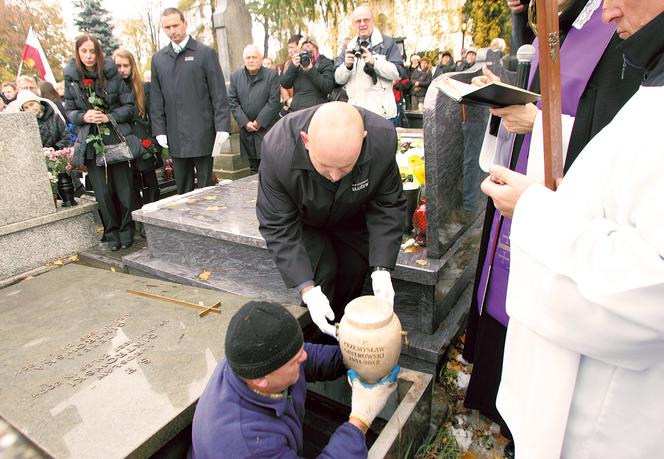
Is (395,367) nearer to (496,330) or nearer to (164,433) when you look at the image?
(496,330)

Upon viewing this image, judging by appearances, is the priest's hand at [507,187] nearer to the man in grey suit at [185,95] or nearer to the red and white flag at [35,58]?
the man in grey suit at [185,95]

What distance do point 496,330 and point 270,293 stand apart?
1.76 m

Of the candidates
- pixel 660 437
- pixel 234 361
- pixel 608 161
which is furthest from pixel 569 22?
pixel 234 361

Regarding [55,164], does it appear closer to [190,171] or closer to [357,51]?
[190,171]

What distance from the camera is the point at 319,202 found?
2.33 m

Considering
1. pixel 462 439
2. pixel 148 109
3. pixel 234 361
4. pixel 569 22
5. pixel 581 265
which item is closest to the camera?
pixel 581 265

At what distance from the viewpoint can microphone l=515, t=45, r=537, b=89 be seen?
1871 millimetres

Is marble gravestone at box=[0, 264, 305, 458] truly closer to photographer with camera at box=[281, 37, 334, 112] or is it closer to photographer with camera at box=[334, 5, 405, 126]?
photographer with camera at box=[334, 5, 405, 126]

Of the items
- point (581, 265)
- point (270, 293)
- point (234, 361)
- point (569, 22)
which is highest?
point (569, 22)

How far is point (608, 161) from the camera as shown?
103 centimetres

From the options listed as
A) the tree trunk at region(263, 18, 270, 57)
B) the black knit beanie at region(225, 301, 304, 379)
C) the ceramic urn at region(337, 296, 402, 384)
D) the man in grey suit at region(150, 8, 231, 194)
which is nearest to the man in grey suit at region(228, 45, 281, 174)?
the man in grey suit at region(150, 8, 231, 194)

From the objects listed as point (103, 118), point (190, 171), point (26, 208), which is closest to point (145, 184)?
point (190, 171)

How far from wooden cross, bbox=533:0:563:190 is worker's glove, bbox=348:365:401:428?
3.56ft

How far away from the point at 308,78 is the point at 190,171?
2.06 m
